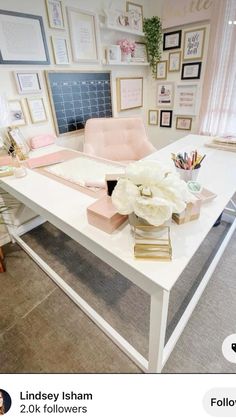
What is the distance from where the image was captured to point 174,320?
1.21 meters

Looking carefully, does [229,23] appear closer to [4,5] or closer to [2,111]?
[4,5]

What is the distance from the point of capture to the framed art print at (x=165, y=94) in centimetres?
272

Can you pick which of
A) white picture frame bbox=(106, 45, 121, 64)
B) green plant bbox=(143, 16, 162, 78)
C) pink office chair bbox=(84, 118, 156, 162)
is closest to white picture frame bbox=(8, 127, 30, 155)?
pink office chair bbox=(84, 118, 156, 162)

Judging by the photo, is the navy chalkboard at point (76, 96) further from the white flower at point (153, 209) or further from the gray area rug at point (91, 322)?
the white flower at point (153, 209)

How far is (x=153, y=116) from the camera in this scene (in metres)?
3.04

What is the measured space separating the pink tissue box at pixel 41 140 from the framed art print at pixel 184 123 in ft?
5.82

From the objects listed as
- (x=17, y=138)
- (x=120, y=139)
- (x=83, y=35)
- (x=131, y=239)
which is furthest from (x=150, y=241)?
(x=83, y=35)

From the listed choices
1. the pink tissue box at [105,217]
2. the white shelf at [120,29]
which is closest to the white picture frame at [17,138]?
the pink tissue box at [105,217]

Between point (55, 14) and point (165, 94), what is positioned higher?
point (55, 14)

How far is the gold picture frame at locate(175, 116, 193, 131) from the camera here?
2.75m

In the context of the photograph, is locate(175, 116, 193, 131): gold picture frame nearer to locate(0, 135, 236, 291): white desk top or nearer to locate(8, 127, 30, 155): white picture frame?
locate(0, 135, 236, 291): white desk top

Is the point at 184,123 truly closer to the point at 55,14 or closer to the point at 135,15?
the point at 135,15

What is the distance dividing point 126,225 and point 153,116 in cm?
269
